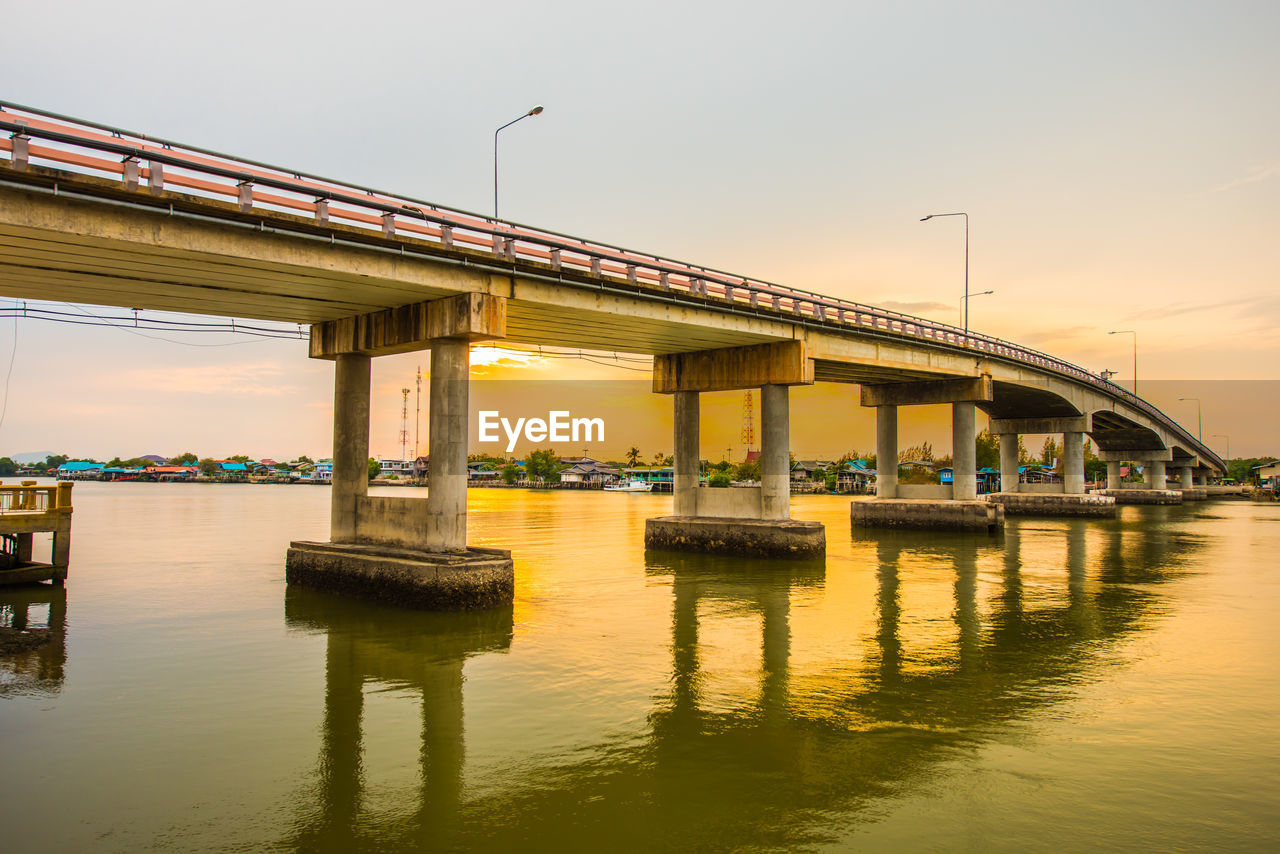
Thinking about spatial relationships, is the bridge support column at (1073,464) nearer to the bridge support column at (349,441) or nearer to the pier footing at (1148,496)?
the pier footing at (1148,496)

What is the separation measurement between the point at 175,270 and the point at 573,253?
1108 centimetres

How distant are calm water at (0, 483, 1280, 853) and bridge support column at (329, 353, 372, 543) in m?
2.91

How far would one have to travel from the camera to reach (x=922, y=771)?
10391 millimetres

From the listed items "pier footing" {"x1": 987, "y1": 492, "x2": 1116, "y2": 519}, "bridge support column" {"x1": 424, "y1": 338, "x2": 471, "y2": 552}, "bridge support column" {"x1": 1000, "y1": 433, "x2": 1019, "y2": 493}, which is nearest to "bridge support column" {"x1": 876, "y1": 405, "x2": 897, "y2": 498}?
"pier footing" {"x1": 987, "y1": 492, "x2": 1116, "y2": 519}

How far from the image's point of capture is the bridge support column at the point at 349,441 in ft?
84.1

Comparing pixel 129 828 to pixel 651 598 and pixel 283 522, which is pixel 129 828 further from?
pixel 283 522

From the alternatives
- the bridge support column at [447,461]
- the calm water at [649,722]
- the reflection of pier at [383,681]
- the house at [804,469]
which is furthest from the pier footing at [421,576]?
the house at [804,469]

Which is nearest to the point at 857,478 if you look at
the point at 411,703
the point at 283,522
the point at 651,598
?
the point at 283,522

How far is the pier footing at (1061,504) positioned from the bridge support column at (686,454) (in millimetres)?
43132

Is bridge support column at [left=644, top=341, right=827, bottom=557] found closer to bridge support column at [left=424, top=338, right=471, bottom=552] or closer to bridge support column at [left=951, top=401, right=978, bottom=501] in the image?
bridge support column at [left=424, top=338, right=471, bottom=552]

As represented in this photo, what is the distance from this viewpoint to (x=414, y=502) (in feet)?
76.6

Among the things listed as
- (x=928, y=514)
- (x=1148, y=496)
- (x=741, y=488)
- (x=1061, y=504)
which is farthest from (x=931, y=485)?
(x=1148, y=496)

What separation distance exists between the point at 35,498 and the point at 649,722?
2336cm

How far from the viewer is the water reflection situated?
48.4ft
